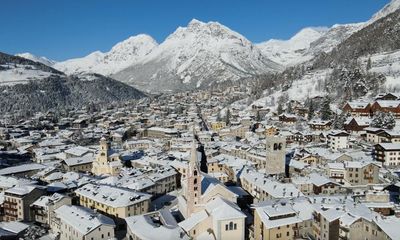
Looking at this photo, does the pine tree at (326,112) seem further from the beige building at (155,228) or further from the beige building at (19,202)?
the beige building at (19,202)

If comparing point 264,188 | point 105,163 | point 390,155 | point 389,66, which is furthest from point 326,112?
point 105,163

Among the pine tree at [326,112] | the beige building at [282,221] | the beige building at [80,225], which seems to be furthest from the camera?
the pine tree at [326,112]

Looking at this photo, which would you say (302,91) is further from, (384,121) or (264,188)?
(264,188)

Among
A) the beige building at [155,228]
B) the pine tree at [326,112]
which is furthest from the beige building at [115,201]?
the pine tree at [326,112]

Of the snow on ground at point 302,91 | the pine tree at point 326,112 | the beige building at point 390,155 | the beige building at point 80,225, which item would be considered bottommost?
the beige building at point 80,225

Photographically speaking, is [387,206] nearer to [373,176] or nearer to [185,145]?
[373,176]

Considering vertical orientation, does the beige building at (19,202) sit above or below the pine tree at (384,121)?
below

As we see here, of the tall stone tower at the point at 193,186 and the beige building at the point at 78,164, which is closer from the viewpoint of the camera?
the tall stone tower at the point at 193,186
